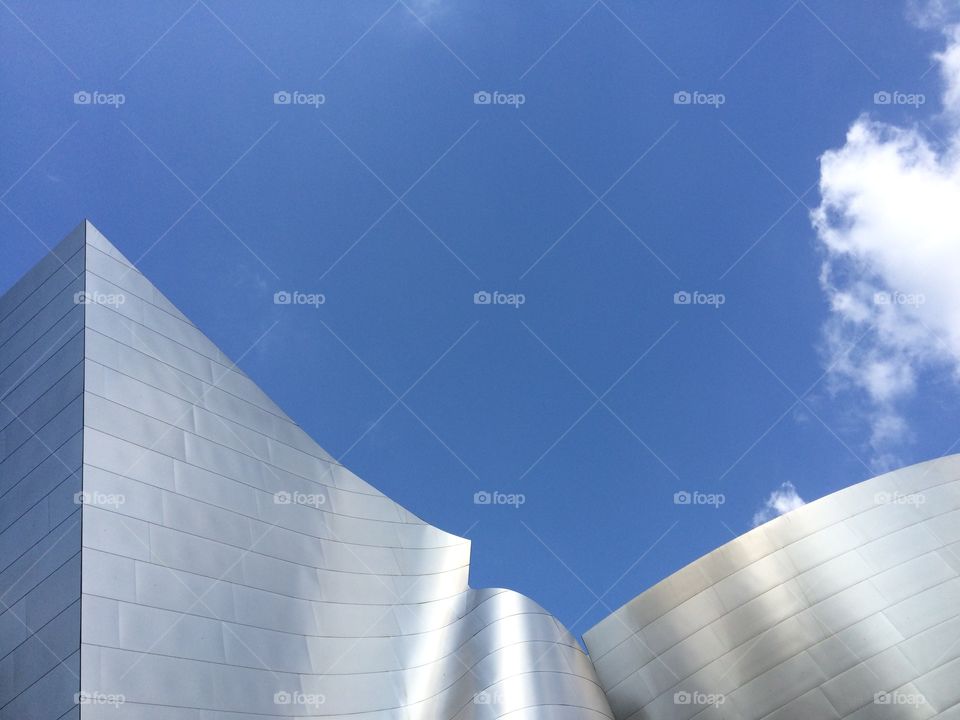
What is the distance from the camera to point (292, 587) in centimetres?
1866

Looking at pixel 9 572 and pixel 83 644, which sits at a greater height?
pixel 9 572

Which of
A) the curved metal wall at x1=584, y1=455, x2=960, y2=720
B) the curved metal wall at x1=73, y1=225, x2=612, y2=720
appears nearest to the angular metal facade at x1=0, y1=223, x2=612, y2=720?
the curved metal wall at x1=73, y1=225, x2=612, y2=720

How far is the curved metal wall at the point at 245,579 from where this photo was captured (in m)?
14.5

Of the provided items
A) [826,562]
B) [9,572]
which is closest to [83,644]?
[9,572]

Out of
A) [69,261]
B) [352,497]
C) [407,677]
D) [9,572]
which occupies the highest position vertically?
[69,261]

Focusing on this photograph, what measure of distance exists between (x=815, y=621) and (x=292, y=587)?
11.8m

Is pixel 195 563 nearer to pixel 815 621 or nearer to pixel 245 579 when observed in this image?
pixel 245 579

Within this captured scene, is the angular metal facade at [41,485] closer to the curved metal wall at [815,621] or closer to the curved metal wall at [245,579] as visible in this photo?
the curved metal wall at [245,579]

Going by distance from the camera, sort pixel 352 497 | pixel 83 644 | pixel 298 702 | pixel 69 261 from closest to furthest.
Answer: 1. pixel 83 644
2. pixel 298 702
3. pixel 69 261
4. pixel 352 497

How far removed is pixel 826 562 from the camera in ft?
64.4

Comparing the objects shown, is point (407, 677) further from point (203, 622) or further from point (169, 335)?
point (169, 335)

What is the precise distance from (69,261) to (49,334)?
5.97 feet

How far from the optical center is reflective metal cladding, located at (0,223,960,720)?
1432 centimetres

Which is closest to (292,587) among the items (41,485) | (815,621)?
(41,485)
